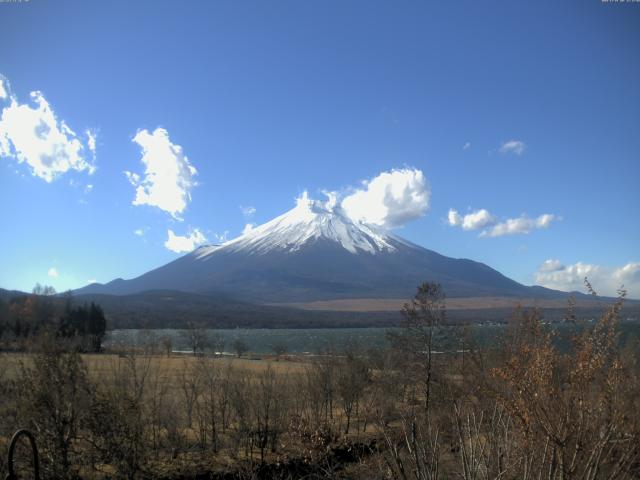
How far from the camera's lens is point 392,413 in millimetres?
21438

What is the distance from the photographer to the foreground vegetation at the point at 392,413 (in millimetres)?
5113

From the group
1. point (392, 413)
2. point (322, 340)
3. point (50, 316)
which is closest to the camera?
point (392, 413)

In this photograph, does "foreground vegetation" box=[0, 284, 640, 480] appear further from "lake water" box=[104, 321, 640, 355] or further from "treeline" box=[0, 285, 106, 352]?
"treeline" box=[0, 285, 106, 352]

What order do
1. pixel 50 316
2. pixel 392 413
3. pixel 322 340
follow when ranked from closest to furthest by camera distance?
pixel 392 413
pixel 50 316
pixel 322 340

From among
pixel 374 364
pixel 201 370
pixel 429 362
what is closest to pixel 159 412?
pixel 201 370

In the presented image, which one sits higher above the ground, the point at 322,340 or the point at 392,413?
the point at 392,413

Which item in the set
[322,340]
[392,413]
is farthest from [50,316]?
[392,413]

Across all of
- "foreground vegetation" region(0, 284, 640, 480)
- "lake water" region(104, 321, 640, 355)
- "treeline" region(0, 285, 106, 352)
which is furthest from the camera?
"treeline" region(0, 285, 106, 352)

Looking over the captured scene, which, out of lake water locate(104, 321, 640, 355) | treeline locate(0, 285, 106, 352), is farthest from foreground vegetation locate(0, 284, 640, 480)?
treeline locate(0, 285, 106, 352)

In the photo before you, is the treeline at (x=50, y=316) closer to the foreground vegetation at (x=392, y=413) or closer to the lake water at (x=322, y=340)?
the lake water at (x=322, y=340)

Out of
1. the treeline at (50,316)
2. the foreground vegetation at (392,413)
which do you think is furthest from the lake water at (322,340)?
the treeline at (50,316)

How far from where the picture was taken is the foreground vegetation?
511 cm

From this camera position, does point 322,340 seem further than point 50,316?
Yes

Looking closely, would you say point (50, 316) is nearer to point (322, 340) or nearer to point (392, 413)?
point (322, 340)
